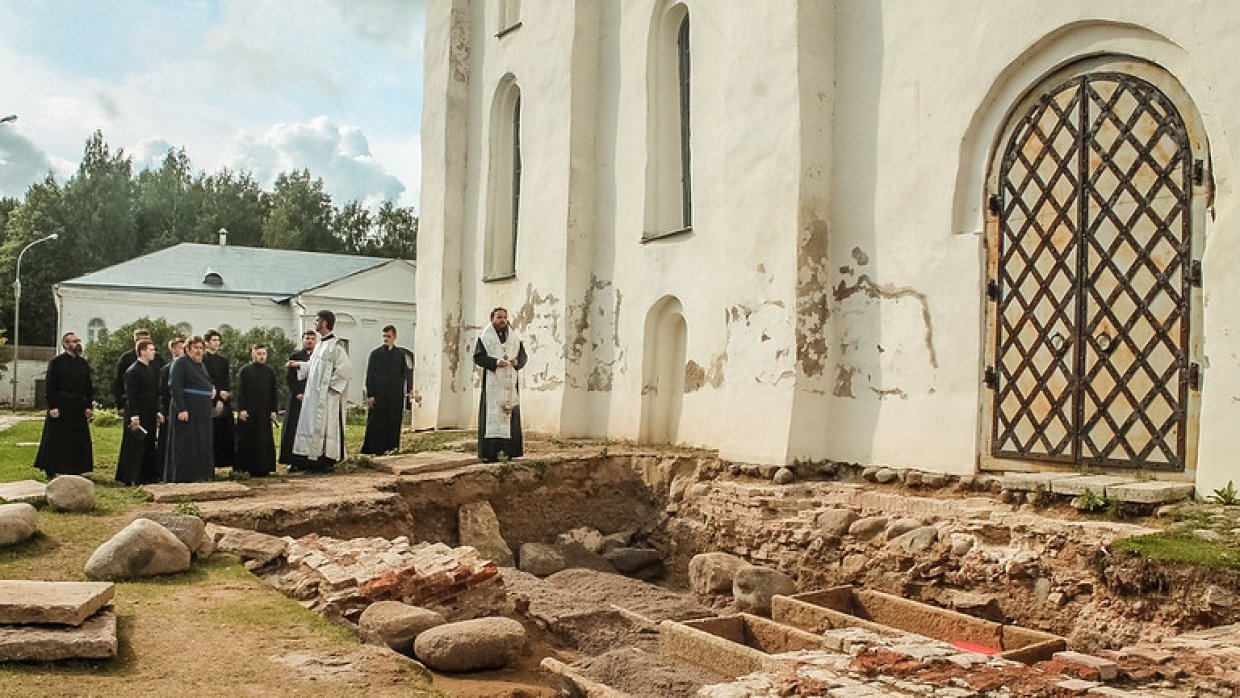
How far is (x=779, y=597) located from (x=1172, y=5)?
5370 mm

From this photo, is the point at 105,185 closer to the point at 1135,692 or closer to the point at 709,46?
the point at 709,46

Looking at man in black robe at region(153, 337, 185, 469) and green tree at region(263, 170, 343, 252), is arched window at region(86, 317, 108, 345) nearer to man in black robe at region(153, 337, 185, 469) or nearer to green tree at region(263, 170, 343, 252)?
green tree at region(263, 170, 343, 252)

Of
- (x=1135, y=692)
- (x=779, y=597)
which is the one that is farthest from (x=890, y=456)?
(x=1135, y=692)

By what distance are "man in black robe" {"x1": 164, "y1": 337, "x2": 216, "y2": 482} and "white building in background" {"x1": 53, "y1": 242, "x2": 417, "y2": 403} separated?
21.2m

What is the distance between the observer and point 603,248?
1434 cm

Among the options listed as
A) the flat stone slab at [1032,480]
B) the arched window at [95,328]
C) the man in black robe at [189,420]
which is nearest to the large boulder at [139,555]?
the man in black robe at [189,420]

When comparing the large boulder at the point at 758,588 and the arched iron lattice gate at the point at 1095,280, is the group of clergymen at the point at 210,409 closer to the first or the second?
the large boulder at the point at 758,588

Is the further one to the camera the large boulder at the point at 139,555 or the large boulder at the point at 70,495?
the large boulder at the point at 70,495

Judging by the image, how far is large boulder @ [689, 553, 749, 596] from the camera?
932 cm

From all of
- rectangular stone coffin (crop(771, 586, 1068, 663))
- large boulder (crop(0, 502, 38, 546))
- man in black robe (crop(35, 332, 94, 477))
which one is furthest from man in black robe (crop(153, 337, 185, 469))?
rectangular stone coffin (crop(771, 586, 1068, 663))

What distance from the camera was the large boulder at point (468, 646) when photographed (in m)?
6.26

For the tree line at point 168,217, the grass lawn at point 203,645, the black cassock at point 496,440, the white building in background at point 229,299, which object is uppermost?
the tree line at point 168,217

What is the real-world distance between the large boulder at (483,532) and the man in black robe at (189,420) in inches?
105

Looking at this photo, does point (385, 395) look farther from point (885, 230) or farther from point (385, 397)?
point (885, 230)
